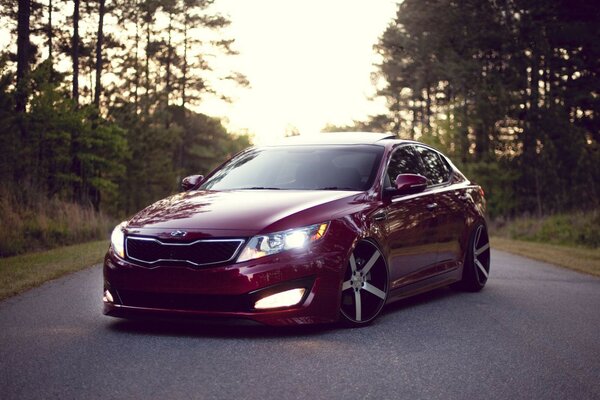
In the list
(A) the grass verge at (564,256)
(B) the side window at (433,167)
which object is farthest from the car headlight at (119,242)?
(A) the grass verge at (564,256)

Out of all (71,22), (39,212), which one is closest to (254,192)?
(39,212)

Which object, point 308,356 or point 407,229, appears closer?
point 308,356

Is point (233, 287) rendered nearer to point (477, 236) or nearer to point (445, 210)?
point (445, 210)

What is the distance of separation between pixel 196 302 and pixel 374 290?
1.69 metres

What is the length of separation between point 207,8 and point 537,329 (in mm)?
52758

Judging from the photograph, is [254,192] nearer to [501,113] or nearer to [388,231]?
[388,231]

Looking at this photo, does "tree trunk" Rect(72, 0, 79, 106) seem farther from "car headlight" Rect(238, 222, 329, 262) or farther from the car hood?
"car headlight" Rect(238, 222, 329, 262)

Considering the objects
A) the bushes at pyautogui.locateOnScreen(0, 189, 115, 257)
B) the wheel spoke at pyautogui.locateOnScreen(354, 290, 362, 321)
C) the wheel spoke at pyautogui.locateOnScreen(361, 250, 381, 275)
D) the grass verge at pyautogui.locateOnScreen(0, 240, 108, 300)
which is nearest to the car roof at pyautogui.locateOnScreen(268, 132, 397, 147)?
the wheel spoke at pyautogui.locateOnScreen(361, 250, 381, 275)

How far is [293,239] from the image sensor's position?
691cm

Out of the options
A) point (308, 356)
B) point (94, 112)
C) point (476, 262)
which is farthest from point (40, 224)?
point (94, 112)

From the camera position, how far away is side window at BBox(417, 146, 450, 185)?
971 centimetres

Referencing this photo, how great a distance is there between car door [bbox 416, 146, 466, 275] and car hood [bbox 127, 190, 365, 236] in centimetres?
168

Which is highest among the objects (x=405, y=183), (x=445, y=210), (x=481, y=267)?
(x=405, y=183)

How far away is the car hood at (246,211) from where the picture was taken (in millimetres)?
6902
